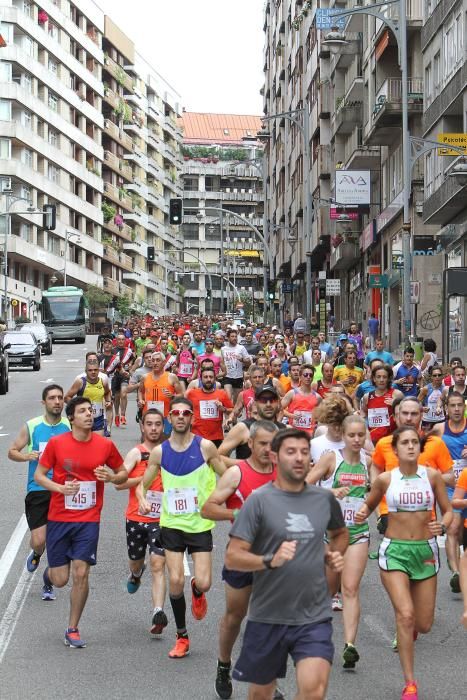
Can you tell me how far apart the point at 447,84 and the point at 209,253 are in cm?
13395

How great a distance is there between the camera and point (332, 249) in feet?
204

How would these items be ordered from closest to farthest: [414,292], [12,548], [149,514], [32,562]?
[149,514]
[32,562]
[12,548]
[414,292]

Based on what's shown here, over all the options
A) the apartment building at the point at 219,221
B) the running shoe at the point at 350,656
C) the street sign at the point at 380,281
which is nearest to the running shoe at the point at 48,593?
the running shoe at the point at 350,656

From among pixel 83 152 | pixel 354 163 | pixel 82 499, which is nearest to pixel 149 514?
pixel 82 499

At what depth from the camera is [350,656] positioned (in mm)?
8141

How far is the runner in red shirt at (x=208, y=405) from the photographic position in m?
14.8

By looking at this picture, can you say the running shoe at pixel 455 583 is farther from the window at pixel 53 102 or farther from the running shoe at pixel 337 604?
the window at pixel 53 102

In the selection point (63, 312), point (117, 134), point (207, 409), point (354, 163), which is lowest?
point (207, 409)

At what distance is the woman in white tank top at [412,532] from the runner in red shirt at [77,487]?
2080mm

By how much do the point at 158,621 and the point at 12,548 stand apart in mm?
4052

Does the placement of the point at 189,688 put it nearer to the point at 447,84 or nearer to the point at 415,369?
the point at 415,369

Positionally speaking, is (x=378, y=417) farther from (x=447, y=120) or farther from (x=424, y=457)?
(x=447, y=120)

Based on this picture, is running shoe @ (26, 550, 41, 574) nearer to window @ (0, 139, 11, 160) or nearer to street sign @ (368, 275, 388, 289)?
street sign @ (368, 275, 388, 289)

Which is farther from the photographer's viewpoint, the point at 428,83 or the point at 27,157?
the point at 27,157
